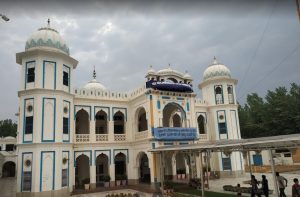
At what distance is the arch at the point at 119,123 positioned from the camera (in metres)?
25.9

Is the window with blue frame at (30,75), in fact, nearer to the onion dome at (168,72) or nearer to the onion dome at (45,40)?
the onion dome at (45,40)

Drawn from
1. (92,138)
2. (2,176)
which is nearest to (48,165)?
(92,138)

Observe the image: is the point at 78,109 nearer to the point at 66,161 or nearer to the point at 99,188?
the point at 66,161

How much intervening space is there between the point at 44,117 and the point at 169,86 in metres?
10.0

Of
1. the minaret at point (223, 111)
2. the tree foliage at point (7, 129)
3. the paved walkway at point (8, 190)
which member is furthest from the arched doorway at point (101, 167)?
the tree foliage at point (7, 129)

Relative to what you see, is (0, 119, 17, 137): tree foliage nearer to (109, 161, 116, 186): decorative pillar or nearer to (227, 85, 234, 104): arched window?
(109, 161, 116, 186): decorative pillar

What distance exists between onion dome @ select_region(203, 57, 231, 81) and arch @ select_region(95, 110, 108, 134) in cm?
1254

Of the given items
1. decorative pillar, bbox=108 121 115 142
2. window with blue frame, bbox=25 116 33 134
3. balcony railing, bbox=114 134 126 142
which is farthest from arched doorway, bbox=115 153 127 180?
window with blue frame, bbox=25 116 33 134

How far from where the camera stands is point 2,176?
131 feet

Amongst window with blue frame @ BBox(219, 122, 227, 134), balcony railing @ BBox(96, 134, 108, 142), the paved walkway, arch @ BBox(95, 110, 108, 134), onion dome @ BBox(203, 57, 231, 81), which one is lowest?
the paved walkway

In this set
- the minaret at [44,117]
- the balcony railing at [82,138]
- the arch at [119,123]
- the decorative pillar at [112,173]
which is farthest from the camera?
the arch at [119,123]

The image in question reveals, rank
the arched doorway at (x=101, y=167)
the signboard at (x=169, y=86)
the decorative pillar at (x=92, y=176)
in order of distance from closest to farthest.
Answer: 1. the signboard at (x=169, y=86)
2. the decorative pillar at (x=92, y=176)
3. the arched doorway at (x=101, y=167)

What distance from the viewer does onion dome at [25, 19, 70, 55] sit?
66.8 feet

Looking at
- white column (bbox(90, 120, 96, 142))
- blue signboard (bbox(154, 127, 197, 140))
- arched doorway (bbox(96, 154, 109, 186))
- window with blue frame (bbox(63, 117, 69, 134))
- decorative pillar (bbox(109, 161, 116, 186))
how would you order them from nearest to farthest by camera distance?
1. window with blue frame (bbox(63, 117, 69, 134))
2. blue signboard (bbox(154, 127, 197, 140))
3. decorative pillar (bbox(109, 161, 116, 186))
4. white column (bbox(90, 120, 96, 142))
5. arched doorway (bbox(96, 154, 109, 186))
